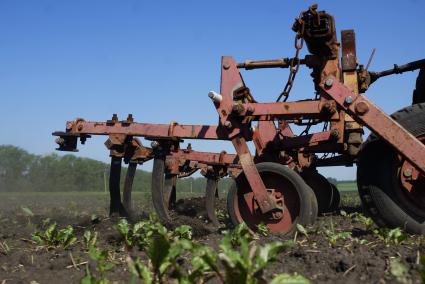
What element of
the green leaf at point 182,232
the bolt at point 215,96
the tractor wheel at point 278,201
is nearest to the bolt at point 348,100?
the tractor wheel at point 278,201

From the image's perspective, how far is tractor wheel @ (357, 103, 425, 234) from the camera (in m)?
4.59

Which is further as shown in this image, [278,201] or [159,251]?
[278,201]

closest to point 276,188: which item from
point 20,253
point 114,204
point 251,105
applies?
point 251,105

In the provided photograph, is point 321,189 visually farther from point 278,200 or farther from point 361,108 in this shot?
point 361,108

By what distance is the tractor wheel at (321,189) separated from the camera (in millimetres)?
8803

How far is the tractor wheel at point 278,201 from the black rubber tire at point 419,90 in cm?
262

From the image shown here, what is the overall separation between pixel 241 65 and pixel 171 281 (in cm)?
397

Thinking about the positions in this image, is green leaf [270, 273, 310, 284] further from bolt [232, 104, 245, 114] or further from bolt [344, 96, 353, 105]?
bolt [232, 104, 245, 114]

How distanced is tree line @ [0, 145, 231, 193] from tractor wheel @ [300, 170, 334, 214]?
100 feet

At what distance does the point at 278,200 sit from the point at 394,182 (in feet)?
4.24

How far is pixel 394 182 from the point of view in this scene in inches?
185

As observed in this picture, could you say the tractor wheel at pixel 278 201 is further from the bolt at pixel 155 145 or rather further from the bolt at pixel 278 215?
the bolt at pixel 155 145

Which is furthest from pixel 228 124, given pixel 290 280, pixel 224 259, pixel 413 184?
pixel 290 280

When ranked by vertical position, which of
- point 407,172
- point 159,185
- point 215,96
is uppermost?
point 215,96
